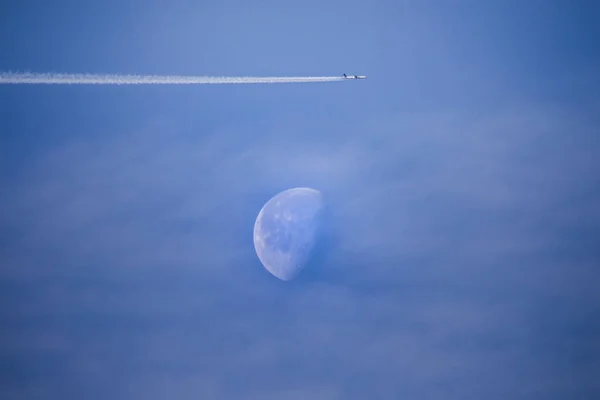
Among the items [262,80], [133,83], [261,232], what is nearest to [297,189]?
[261,232]

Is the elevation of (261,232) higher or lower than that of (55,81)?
lower

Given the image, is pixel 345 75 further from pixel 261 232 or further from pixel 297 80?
pixel 261 232

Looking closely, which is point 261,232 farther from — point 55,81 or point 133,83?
point 55,81

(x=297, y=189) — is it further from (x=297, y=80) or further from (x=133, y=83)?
(x=133, y=83)

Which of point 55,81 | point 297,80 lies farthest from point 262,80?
point 55,81

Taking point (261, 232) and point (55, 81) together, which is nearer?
point (55, 81)

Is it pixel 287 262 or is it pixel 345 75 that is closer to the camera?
pixel 345 75

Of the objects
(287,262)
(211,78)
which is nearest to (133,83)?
(211,78)

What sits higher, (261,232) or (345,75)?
(345,75)
